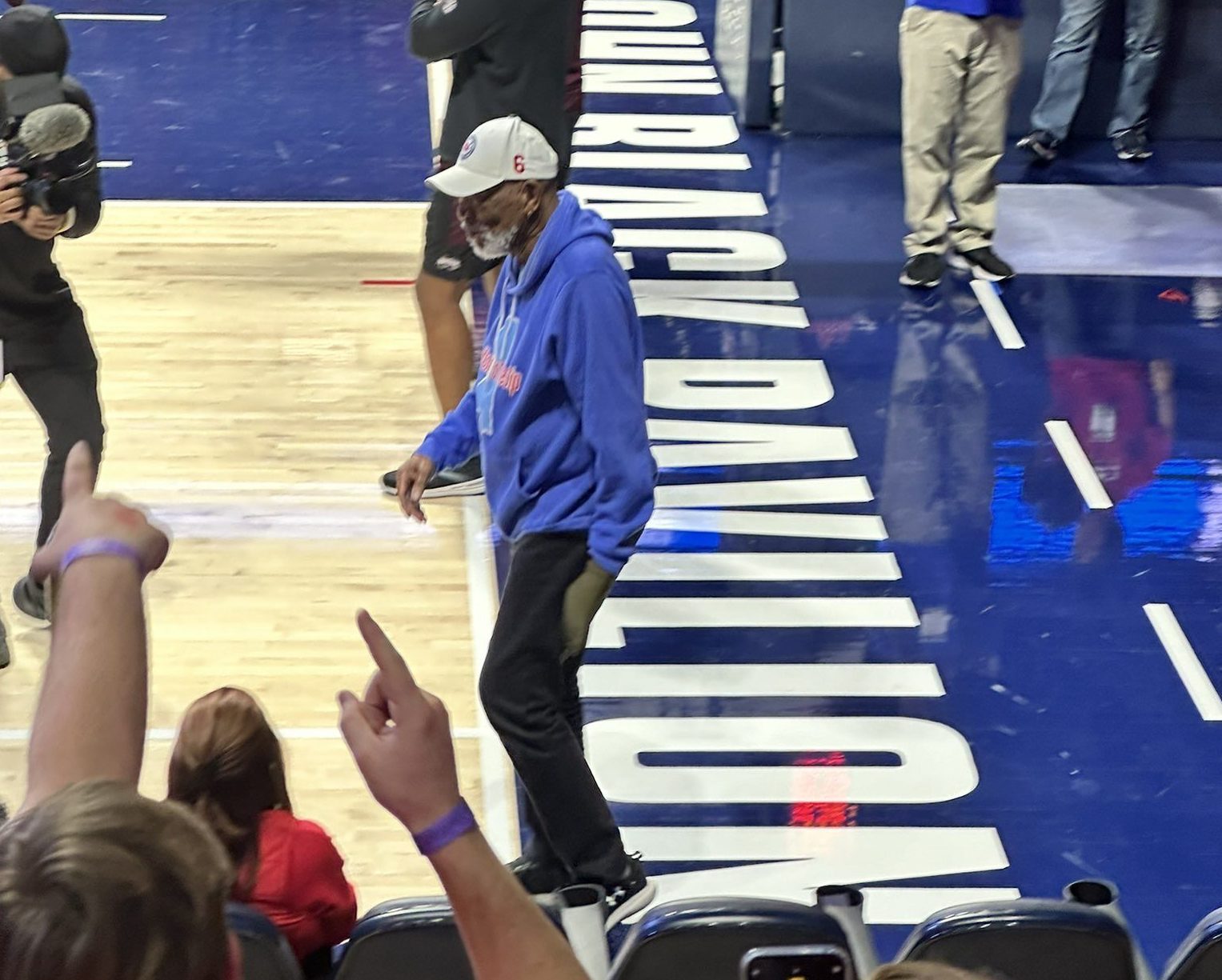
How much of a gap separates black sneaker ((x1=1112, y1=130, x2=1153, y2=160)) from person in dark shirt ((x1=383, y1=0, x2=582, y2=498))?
4.52m

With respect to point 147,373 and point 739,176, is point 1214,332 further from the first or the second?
point 147,373

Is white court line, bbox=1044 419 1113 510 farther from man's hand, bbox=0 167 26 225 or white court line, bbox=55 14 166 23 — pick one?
white court line, bbox=55 14 166 23

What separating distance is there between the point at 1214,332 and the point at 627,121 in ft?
13.5

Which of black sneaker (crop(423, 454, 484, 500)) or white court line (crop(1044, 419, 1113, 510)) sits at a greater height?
black sneaker (crop(423, 454, 484, 500))

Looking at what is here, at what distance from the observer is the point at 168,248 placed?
27.4ft

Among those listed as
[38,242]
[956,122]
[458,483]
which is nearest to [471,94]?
[458,483]

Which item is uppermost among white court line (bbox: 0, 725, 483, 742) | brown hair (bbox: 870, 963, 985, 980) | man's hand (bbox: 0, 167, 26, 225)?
brown hair (bbox: 870, 963, 985, 980)

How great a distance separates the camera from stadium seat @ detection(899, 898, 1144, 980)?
289 centimetres

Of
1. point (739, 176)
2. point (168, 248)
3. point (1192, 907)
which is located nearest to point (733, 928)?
point (1192, 907)

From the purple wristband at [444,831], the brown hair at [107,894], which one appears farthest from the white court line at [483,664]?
the brown hair at [107,894]

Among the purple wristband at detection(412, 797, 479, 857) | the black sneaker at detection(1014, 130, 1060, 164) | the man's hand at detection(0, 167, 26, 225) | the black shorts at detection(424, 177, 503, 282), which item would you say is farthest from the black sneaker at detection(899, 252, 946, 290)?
the purple wristband at detection(412, 797, 479, 857)

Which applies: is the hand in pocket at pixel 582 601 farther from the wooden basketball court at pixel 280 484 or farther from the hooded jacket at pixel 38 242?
the hooded jacket at pixel 38 242

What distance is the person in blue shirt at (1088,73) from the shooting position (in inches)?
365

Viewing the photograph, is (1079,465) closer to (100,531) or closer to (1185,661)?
(1185,661)
